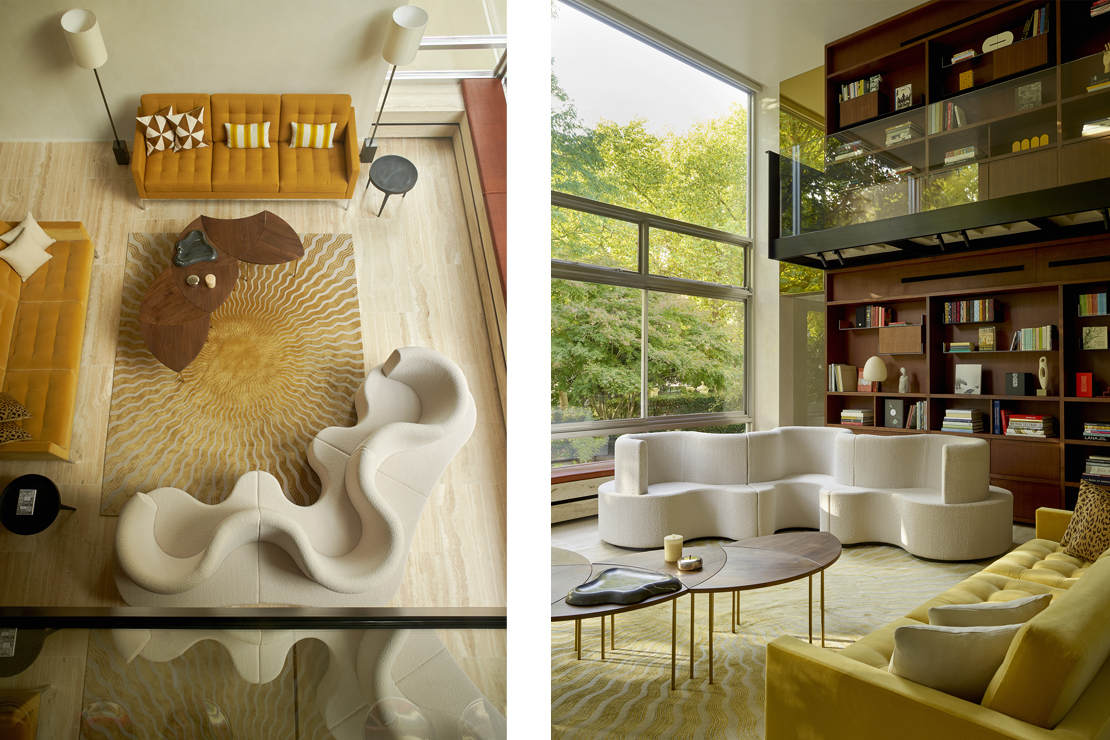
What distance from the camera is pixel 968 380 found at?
18.0ft

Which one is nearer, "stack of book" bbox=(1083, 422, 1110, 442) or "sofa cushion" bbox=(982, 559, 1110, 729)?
"sofa cushion" bbox=(982, 559, 1110, 729)

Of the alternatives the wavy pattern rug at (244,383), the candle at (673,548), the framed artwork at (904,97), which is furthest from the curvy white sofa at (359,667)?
the framed artwork at (904,97)

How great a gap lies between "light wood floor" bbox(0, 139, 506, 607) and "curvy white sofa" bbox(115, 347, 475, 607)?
5 centimetres

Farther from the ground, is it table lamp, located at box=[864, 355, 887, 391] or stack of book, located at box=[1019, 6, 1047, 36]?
stack of book, located at box=[1019, 6, 1047, 36]

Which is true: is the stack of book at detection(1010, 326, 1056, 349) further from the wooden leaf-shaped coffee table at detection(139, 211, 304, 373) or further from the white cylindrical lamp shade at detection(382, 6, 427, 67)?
the wooden leaf-shaped coffee table at detection(139, 211, 304, 373)

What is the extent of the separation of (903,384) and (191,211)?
6299 mm

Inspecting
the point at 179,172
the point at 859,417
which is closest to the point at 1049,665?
the point at 179,172

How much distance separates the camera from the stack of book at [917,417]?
571cm

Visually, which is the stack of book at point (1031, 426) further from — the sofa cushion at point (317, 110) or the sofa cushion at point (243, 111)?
the sofa cushion at point (243, 111)

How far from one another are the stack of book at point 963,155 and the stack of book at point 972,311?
1.27 m

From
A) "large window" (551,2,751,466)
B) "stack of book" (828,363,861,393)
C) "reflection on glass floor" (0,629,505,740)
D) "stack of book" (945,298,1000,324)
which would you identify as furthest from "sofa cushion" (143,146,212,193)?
"stack of book" (828,363,861,393)

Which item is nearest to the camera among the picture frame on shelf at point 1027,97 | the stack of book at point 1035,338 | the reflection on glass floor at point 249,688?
the reflection on glass floor at point 249,688

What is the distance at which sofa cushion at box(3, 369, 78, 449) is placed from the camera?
1281 millimetres

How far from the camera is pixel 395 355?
140cm
